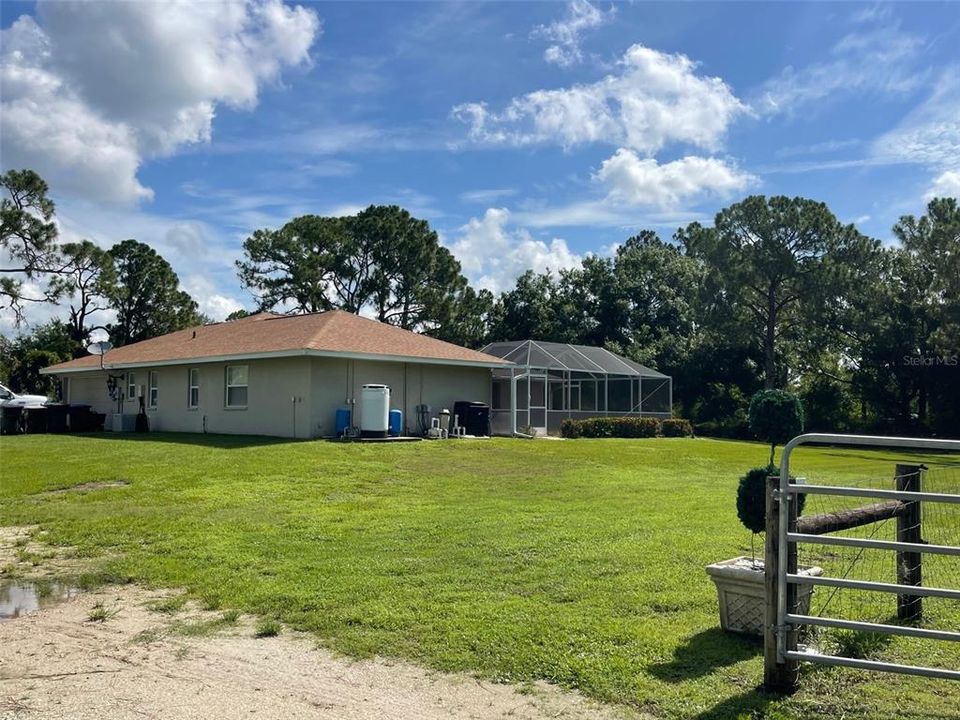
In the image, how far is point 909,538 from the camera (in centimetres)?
604

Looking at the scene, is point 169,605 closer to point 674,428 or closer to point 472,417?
point 472,417

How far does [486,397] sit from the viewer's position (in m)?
27.9

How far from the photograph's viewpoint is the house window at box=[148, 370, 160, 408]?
94.5 feet

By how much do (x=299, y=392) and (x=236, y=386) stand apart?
11.5 feet

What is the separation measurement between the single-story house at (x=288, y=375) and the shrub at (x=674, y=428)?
834cm

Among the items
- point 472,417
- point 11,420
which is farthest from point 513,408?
point 11,420

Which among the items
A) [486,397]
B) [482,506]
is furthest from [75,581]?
[486,397]

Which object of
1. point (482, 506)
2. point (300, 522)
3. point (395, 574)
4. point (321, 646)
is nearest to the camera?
point (321, 646)

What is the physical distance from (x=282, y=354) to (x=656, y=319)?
109 ft

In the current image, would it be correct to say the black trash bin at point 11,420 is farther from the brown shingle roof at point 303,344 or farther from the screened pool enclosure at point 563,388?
the screened pool enclosure at point 563,388

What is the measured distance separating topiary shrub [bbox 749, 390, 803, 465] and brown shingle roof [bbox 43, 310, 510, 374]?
53.7ft

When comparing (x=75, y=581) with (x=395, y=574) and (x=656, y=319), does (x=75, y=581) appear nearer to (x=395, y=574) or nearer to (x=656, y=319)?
(x=395, y=574)

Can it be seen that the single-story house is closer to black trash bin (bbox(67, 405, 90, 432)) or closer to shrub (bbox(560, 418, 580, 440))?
black trash bin (bbox(67, 405, 90, 432))

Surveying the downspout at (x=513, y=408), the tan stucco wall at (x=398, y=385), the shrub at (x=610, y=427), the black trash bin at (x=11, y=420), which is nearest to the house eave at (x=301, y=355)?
the tan stucco wall at (x=398, y=385)
